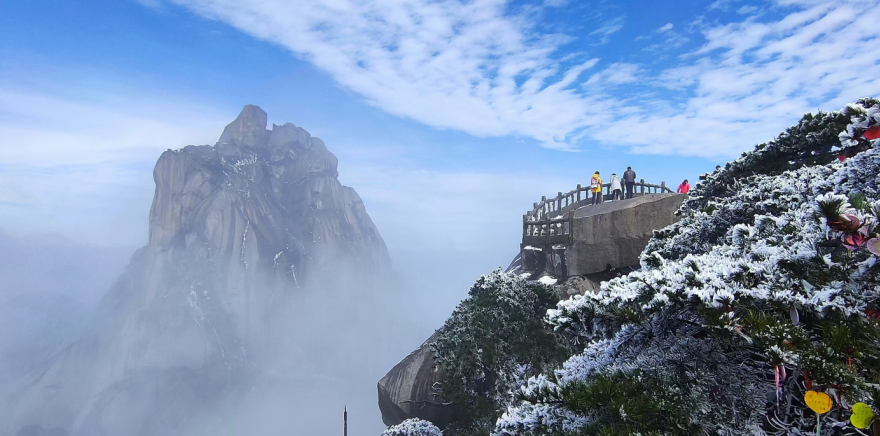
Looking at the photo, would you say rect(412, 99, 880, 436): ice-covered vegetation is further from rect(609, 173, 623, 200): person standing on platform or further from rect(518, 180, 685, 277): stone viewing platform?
rect(609, 173, 623, 200): person standing on platform

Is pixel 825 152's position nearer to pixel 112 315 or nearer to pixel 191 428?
pixel 191 428

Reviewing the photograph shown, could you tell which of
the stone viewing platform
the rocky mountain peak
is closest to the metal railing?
the stone viewing platform

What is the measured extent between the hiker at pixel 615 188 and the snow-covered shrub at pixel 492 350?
312 inches

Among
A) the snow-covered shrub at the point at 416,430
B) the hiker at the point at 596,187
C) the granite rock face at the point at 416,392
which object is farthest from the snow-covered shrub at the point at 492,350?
the hiker at the point at 596,187

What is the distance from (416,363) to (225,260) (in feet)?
309

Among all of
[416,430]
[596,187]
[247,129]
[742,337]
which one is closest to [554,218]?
[596,187]

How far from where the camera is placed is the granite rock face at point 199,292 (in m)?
83.8

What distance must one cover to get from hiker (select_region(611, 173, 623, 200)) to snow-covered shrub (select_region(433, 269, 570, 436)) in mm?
7913

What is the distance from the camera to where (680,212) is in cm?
1131

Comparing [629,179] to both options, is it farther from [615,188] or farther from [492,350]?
[492,350]

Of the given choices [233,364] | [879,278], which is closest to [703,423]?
[879,278]

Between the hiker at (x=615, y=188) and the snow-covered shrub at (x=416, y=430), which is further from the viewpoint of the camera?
the hiker at (x=615, y=188)

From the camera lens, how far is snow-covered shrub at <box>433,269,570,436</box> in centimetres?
1222

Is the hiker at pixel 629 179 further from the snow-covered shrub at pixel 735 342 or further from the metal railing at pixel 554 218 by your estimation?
the snow-covered shrub at pixel 735 342
